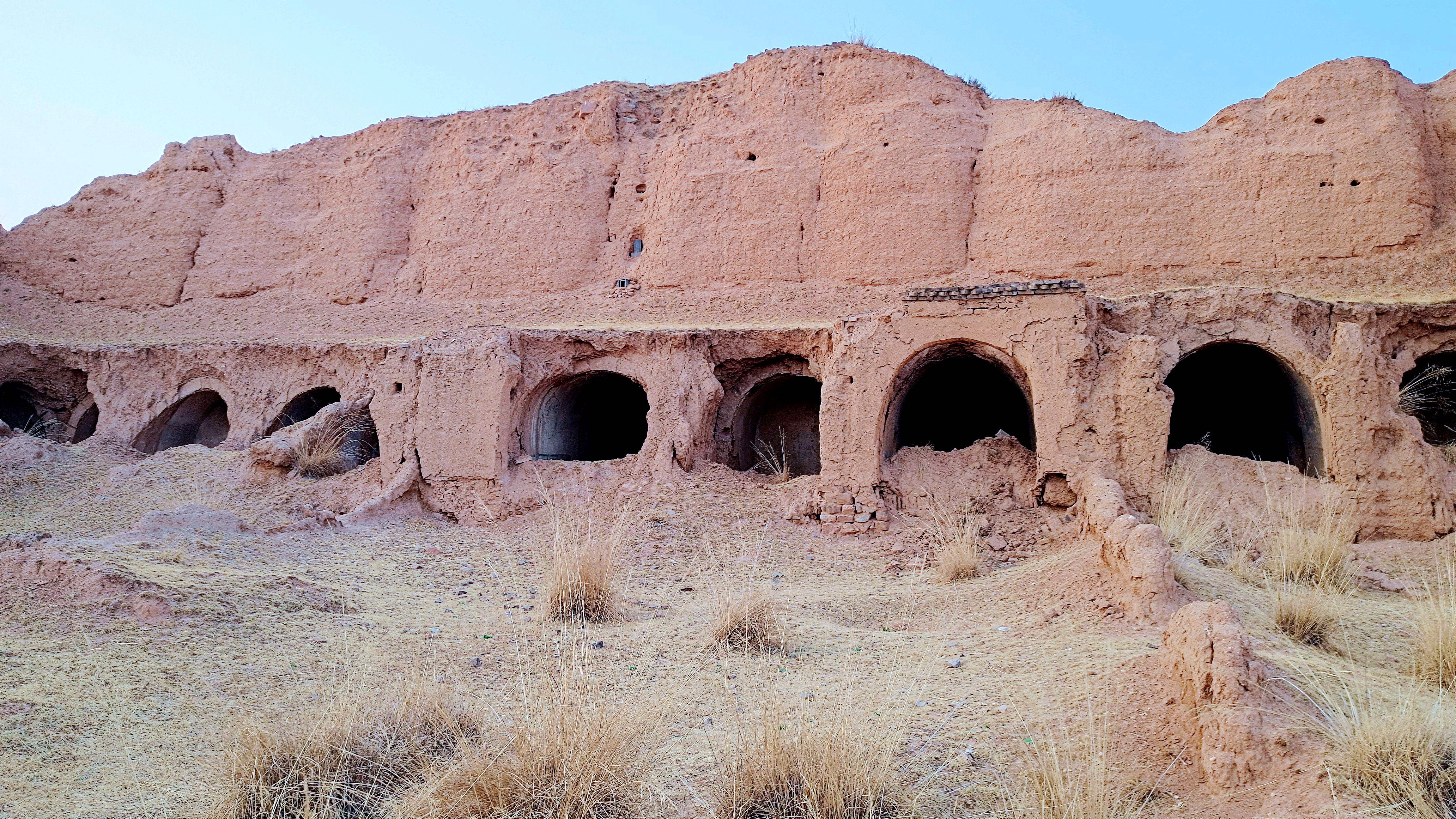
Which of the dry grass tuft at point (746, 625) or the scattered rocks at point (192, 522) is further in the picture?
the scattered rocks at point (192, 522)

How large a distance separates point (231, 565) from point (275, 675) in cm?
267

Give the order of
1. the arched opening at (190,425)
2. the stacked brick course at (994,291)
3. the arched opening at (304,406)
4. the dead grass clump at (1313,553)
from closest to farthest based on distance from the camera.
A: the dead grass clump at (1313,553), the stacked brick course at (994,291), the arched opening at (304,406), the arched opening at (190,425)

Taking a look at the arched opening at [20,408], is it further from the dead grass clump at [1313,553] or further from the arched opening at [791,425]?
the dead grass clump at [1313,553]

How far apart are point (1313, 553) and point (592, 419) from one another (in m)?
11.0

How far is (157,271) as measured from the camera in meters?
20.0

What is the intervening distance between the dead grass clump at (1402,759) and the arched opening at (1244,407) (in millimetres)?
7042

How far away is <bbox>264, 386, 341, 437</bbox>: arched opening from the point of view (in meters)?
15.1

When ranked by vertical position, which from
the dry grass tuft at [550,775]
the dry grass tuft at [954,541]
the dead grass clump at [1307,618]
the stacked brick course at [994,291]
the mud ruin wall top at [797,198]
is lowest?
the dry grass tuft at [954,541]

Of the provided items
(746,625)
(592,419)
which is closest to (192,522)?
(746,625)

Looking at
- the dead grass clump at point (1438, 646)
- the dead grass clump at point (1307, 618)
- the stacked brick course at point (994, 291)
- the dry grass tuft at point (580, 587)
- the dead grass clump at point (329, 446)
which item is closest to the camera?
the dead grass clump at point (1438, 646)

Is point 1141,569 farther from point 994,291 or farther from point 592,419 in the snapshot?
point 592,419

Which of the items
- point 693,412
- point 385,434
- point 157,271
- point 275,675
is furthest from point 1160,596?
point 157,271

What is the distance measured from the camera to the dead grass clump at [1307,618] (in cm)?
545

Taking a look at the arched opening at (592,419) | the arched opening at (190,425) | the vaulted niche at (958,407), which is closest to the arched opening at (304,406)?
the arched opening at (190,425)
